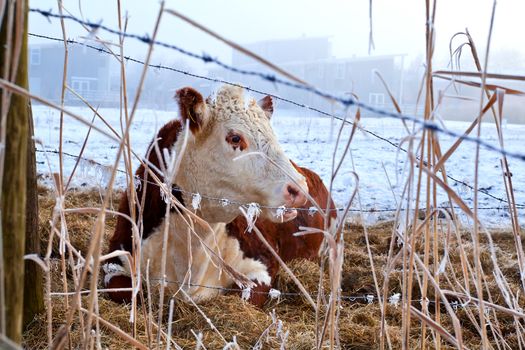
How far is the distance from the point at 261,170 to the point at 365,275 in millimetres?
1530

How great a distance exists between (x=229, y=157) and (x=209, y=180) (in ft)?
0.61

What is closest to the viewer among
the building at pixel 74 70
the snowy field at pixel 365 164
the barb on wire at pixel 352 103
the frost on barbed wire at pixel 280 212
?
the barb on wire at pixel 352 103

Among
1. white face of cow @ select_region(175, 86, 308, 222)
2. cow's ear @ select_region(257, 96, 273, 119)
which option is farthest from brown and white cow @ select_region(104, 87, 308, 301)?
cow's ear @ select_region(257, 96, 273, 119)

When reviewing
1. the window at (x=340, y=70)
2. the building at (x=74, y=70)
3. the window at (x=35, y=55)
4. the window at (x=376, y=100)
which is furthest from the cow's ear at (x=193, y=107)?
the window at (x=340, y=70)

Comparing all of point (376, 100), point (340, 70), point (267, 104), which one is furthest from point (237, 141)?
point (340, 70)

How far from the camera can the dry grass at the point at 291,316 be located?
2.93m

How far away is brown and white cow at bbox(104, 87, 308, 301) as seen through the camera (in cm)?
375

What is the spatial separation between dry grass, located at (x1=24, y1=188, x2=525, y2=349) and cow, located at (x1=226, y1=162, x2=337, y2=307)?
12 centimetres

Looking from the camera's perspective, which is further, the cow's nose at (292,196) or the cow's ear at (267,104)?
the cow's ear at (267,104)

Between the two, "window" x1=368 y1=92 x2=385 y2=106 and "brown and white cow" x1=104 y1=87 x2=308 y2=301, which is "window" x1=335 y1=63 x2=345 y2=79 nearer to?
"window" x1=368 y1=92 x2=385 y2=106

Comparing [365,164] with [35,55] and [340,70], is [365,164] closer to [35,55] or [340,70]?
[340,70]

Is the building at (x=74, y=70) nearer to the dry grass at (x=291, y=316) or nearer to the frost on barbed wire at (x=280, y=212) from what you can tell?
the dry grass at (x=291, y=316)

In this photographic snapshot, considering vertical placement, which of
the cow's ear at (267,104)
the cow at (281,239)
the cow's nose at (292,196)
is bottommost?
the cow at (281,239)

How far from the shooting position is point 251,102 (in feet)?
13.5
